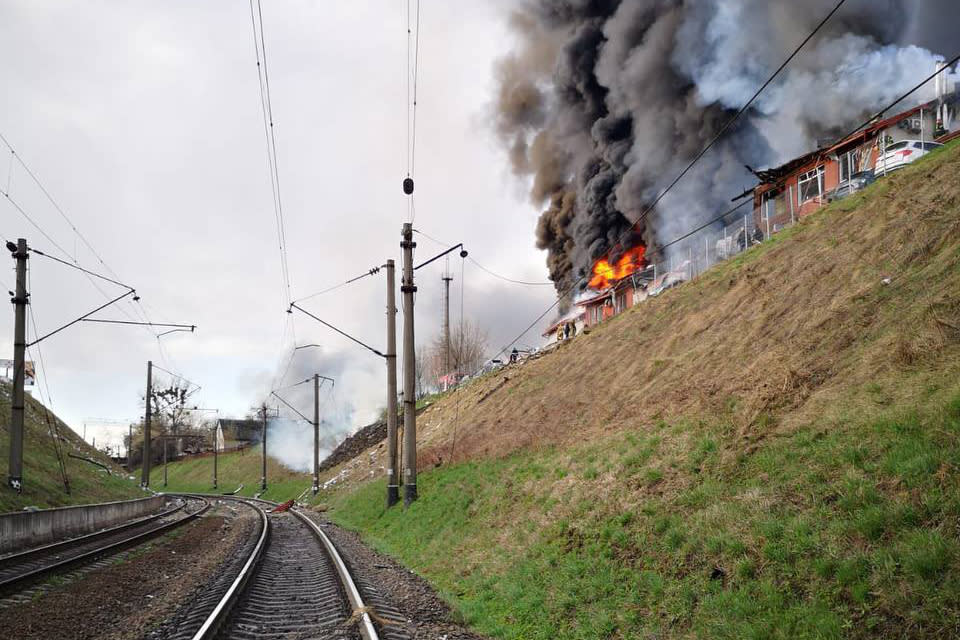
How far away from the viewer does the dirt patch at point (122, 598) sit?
916 centimetres

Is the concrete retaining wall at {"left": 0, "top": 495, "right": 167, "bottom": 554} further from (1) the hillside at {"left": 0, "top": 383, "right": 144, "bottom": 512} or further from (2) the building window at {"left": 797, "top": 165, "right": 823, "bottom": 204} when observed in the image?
(2) the building window at {"left": 797, "top": 165, "right": 823, "bottom": 204}

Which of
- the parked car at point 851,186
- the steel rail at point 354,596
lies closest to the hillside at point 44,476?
the steel rail at point 354,596

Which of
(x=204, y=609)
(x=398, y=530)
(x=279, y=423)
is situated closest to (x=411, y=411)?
(x=398, y=530)

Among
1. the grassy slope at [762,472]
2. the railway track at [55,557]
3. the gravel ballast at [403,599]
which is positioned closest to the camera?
the grassy slope at [762,472]

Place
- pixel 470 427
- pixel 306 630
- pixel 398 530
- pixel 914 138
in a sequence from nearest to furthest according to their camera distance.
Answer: pixel 306 630 → pixel 398 530 → pixel 470 427 → pixel 914 138

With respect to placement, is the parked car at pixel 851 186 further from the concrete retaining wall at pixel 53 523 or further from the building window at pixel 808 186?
the concrete retaining wall at pixel 53 523

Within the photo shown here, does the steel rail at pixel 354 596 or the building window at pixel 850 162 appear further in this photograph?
the building window at pixel 850 162

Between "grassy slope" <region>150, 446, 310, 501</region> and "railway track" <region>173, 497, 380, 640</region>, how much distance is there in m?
45.0

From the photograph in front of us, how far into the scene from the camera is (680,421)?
1342 cm

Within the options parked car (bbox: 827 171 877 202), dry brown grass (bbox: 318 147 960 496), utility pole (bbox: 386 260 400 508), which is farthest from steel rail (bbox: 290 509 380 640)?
parked car (bbox: 827 171 877 202)

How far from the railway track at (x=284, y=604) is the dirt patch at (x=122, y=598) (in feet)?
2.15

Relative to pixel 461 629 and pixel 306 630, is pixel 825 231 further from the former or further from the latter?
pixel 306 630

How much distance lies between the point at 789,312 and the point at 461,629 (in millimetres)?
10376

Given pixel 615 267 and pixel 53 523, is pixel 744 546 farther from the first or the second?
pixel 615 267
